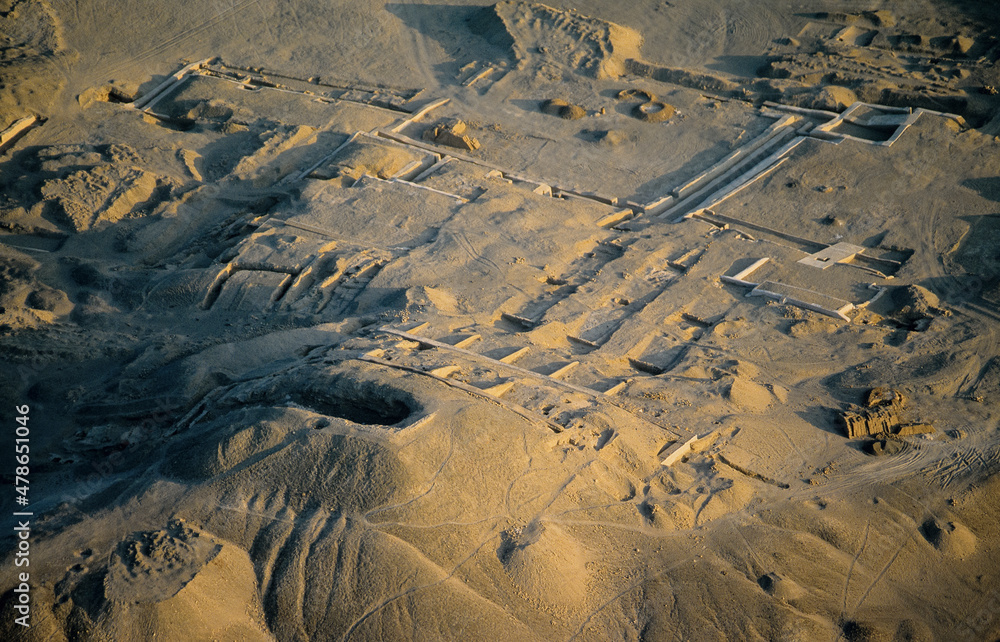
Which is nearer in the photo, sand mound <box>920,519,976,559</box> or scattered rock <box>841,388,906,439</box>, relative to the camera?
sand mound <box>920,519,976,559</box>

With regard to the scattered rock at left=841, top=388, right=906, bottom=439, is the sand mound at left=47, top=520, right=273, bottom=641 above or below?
above

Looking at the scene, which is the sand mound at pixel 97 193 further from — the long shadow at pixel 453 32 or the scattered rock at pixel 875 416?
the scattered rock at pixel 875 416

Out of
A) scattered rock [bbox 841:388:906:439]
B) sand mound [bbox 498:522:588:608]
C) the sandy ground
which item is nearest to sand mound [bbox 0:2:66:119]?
the sandy ground

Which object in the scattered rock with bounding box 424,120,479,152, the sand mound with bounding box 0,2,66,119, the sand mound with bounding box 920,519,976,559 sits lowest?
the sand mound with bounding box 920,519,976,559

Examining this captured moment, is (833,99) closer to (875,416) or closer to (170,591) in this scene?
(875,416)

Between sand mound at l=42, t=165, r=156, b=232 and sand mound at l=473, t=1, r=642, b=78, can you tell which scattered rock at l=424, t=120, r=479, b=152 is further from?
sand mound at l=42, t=165, r=156, b=232

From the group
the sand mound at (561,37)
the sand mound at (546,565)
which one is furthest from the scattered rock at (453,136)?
the sand mound at (546,565)

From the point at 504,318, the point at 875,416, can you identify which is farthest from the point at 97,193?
the point at 875,416

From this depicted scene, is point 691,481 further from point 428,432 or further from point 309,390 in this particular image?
point 309,390
